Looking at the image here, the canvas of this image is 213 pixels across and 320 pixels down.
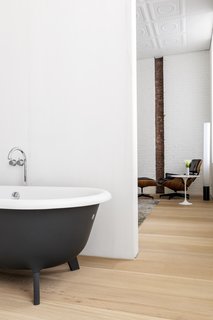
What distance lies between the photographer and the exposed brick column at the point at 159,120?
6570mm

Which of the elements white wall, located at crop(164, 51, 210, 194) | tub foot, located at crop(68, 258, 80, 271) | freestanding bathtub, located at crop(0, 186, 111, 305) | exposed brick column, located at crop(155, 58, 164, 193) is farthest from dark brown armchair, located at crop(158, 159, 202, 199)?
freestanding bathtub, located at crop(0, 186, 111, 305)

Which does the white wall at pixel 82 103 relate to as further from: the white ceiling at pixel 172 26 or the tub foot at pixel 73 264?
the white ceiling at pixel 172 26

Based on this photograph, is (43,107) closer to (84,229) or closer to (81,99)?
(81,99)

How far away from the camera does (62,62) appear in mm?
2625

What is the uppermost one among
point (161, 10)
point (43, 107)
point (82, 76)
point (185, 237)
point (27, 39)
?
point (161, 10)

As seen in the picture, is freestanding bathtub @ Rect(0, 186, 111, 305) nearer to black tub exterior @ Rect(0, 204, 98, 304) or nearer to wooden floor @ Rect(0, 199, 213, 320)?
black tub exterior @ Rect(0, 204, 98, 304)

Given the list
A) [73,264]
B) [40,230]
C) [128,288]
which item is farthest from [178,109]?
[40,230]

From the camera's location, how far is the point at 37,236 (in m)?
1.74

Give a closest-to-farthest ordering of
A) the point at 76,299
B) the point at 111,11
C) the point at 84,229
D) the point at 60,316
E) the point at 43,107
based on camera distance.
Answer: the point at 60,316 < the point at 76,299 < the point at 84,229 < the point at 111,11 < the point at 43,107

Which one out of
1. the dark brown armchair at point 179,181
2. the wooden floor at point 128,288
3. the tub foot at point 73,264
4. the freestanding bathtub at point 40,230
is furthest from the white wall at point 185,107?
the freestanding bathtub at point 40,230

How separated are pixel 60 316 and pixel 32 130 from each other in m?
1.66

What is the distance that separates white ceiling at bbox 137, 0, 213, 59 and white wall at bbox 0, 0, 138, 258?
212 cm

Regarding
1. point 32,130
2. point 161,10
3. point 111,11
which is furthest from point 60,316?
point 161,10

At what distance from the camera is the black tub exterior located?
172 cm
